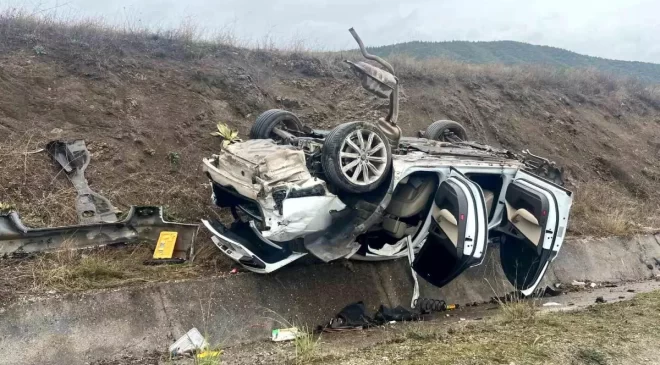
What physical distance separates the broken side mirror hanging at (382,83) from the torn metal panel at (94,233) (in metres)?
2.57

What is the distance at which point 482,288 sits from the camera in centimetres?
814

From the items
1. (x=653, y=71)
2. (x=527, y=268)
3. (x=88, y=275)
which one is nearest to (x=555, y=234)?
(x=527, y=268)

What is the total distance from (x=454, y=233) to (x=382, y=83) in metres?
1.94

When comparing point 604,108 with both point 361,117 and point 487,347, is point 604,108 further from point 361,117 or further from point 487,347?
point 487,347

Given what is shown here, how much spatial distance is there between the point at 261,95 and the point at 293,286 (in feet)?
16.2

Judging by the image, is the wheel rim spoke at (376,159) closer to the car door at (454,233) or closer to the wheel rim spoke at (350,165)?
the wheel rim spoke at (350,165)

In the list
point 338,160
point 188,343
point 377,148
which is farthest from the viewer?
point 377,148

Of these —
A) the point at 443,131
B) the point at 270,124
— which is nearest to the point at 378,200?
the point at 270,124

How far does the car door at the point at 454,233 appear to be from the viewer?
553cm

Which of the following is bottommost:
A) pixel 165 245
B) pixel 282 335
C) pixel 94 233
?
pixel 282 335

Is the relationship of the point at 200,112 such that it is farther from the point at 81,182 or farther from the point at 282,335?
the point at 282,335

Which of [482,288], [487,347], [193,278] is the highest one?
[487,347]

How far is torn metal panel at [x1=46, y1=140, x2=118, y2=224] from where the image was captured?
6.71 meters

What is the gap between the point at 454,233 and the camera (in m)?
5.77
